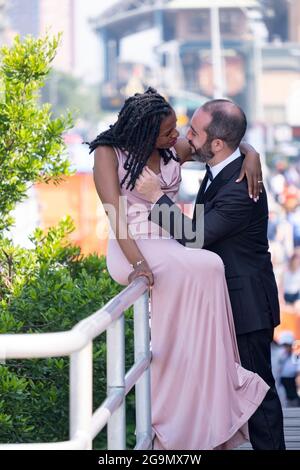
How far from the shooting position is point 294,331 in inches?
535

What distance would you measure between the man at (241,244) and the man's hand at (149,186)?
204mm

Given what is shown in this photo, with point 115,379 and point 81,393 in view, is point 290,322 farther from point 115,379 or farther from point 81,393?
point 81,393

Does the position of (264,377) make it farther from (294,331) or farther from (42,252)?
(294,331)

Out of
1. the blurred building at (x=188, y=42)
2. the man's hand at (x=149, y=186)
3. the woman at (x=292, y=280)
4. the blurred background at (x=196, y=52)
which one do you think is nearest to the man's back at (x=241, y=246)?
the man's hand at (x=149, y=186)

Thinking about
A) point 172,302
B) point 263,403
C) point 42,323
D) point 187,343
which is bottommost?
point 263,403

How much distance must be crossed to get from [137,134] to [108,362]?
0.96 m

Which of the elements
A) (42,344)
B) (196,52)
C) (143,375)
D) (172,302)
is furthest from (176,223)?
(196,52)

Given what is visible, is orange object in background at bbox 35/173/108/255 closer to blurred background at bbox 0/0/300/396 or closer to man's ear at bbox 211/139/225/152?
man's ear at bbox 211/139/225/152

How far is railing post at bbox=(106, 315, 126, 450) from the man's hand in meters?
Answer: 0.75

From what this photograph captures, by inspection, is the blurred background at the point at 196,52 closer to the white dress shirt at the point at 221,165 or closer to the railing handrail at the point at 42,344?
the white dress shirt at the point at 221,165

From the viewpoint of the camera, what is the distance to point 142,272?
3.92 meters

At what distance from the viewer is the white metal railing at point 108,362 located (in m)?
2.60
